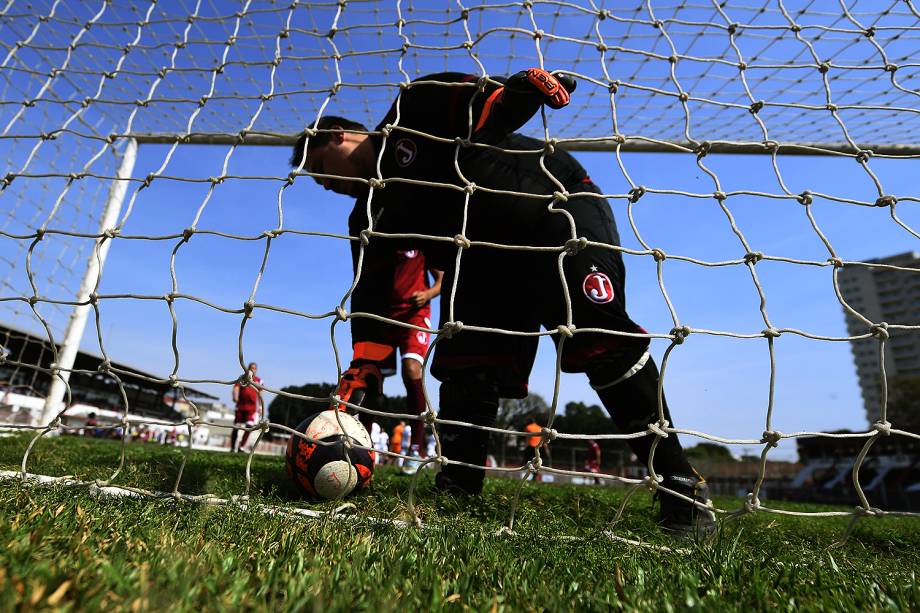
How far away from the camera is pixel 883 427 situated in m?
1.74

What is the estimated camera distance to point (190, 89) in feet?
13.1

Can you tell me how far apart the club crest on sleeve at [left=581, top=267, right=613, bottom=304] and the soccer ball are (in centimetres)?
104

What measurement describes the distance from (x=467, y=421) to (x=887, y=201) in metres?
2.04

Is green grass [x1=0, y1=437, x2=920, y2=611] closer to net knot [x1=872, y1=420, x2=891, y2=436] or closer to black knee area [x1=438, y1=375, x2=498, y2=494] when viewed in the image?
net knot [x1=872, y1=420, x2=891, y2=436]

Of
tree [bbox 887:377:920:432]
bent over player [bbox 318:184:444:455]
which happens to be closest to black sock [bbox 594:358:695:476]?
bent over player [bbox 318:184:444:455]

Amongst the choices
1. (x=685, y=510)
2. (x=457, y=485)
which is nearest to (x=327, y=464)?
(x=457, y=485)

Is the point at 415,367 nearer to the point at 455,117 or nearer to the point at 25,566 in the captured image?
the point at 455,117

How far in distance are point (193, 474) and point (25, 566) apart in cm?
199

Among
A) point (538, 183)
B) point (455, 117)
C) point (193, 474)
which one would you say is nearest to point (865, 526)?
point (538, 183)

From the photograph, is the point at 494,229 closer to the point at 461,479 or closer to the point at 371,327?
the point at 371,327

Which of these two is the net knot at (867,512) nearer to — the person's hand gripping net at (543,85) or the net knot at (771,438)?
the net knot at (771,438)

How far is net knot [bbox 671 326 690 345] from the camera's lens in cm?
183

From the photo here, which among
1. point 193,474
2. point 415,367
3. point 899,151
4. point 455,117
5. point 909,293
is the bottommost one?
point 193,474

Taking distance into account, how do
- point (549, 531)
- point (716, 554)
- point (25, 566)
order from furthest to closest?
point (549, 531) → point (716, 554) → point (25, 566)
